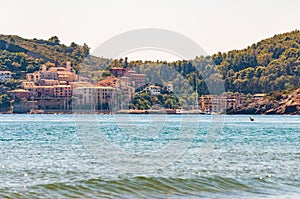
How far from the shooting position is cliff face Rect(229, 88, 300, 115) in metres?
161

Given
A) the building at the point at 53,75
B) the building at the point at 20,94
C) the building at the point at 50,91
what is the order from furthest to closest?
the building at the point at 53,75 < the building at the point at 20,94 < the building at the point at 50,91

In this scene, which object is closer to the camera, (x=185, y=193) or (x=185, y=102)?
(x=185, y=193)

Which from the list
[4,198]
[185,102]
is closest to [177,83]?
[185,102]

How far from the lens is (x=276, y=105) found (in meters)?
166

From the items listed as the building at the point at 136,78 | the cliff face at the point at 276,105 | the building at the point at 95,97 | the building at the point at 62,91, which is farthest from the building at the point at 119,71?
the cliff face at the point at 276,105

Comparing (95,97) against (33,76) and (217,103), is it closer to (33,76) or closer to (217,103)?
(217,103)

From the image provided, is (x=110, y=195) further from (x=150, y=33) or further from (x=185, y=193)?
(x=150, y=33)

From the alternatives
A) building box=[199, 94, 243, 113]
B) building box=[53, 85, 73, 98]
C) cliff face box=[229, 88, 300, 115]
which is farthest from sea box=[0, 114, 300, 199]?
building box=[53, 85, 73, 98]

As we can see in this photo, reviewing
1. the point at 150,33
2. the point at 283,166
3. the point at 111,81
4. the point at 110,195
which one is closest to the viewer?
the point at 110,195

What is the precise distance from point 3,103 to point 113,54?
5659 inches

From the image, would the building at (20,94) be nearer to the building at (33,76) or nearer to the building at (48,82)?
the building at (48,82)

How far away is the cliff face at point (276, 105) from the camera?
161 m

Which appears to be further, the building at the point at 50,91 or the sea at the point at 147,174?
the building at the point at 50,91

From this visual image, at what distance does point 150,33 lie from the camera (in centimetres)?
4184
